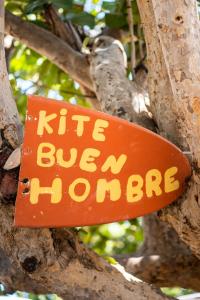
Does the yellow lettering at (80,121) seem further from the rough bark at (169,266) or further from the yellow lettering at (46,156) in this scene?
the rough bark at (169,266)

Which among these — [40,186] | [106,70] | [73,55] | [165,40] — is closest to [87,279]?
[40,186]

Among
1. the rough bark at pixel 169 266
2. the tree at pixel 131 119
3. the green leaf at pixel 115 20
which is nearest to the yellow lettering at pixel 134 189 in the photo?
the tree at pixel 131 119

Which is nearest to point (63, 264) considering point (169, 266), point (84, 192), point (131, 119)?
point (84, 192)

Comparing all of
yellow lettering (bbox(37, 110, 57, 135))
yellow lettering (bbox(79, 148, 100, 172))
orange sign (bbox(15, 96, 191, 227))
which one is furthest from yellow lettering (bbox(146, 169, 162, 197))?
yellow lettering (bbox(37, 110, 57, 135))

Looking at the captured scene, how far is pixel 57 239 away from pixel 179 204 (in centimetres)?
26

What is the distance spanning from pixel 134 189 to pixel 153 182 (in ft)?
0.14

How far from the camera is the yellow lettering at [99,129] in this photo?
3.27 ft

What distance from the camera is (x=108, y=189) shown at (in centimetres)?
101

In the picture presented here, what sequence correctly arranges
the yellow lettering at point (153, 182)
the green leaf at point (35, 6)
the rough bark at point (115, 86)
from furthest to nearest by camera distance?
the green leaf at point (35, 6), the rough bark at point (115, 86), the yellow lettering at point (153, 182)

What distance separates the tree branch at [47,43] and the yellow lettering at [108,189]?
926 mm

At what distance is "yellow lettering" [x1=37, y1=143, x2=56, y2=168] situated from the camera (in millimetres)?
988

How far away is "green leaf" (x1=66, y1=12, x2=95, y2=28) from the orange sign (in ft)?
3.21

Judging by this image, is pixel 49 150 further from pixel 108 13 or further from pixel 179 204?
pixel 108 13

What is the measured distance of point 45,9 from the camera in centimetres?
194
